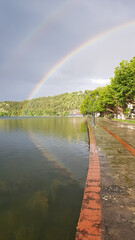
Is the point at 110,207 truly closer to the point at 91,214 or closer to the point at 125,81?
the point at 91,214

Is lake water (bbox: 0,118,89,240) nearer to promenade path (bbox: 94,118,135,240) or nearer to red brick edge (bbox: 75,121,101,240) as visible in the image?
red brick edge (bbox: 75,121,101,240)

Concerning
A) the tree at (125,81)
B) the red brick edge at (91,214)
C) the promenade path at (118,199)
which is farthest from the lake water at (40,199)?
the tree at (125,81)

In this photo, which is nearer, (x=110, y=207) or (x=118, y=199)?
(x=110, y=207)

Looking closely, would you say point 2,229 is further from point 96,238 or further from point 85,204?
point 96,238

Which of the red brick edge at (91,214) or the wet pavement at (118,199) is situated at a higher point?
the red brick edge at (91,214)

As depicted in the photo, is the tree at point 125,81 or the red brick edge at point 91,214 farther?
the tree at point 125,81

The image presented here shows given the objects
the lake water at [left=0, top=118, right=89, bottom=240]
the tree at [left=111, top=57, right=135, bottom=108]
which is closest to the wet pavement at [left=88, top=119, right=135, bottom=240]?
the lake water at [left=0, top=118, right=89, bottom=240]

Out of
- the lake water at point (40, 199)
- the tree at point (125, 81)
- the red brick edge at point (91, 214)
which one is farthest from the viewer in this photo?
the tree at point (125, 81)

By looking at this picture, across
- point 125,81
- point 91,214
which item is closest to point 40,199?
point 91,214

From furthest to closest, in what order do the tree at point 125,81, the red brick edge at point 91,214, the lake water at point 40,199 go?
the tree at point 125,81, the lake water at point 40,199, the red brick edge at point 91,214

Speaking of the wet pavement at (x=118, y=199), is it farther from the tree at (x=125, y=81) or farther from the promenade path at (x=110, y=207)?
the tree at (x=125, y=81)

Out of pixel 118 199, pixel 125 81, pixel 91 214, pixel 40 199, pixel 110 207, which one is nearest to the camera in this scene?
pixel 91 214

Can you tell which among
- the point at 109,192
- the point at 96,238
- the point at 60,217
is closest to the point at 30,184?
the point at 60,217

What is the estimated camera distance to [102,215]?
10.4ft
